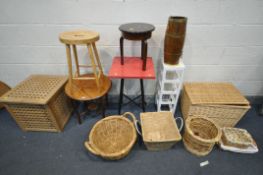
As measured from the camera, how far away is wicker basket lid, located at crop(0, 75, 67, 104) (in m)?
1.25

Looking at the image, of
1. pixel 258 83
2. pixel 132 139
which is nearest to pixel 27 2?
pixel 132 139

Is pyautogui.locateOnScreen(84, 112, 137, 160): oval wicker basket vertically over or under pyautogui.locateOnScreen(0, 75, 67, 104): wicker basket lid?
under

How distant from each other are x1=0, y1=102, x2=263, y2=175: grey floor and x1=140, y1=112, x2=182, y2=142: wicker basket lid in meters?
0.15

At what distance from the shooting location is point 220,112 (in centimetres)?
141

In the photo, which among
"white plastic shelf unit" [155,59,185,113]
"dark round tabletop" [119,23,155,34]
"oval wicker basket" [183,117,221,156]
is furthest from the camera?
"white plastic shelf unit" [155,59,185,113]

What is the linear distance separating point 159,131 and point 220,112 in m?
0.61

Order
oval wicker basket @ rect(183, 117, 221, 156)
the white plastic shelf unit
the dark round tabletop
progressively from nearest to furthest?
the dark round tabletop → oval wicker basket @ rect(183, 117, 221, 156) → the white plastic shelf unit

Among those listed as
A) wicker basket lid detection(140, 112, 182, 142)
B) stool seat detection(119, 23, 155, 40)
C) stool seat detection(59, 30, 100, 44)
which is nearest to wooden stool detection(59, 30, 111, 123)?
stool seat detection(59, 30, 100, 44)

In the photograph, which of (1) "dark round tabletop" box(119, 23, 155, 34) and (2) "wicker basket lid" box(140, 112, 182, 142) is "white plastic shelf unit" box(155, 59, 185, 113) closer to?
(2) "wicker basket lid" box(140, 112, 182, 142)

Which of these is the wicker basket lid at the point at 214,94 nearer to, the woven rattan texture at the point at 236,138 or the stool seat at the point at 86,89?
the woven rattan texture at the point at 236,138

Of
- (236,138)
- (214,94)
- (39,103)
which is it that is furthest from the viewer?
(214,94)

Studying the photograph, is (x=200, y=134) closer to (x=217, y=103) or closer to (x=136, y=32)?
(x=217, y=103)

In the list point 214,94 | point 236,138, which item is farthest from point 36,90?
point 236,138

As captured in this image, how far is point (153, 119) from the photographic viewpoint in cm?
144
